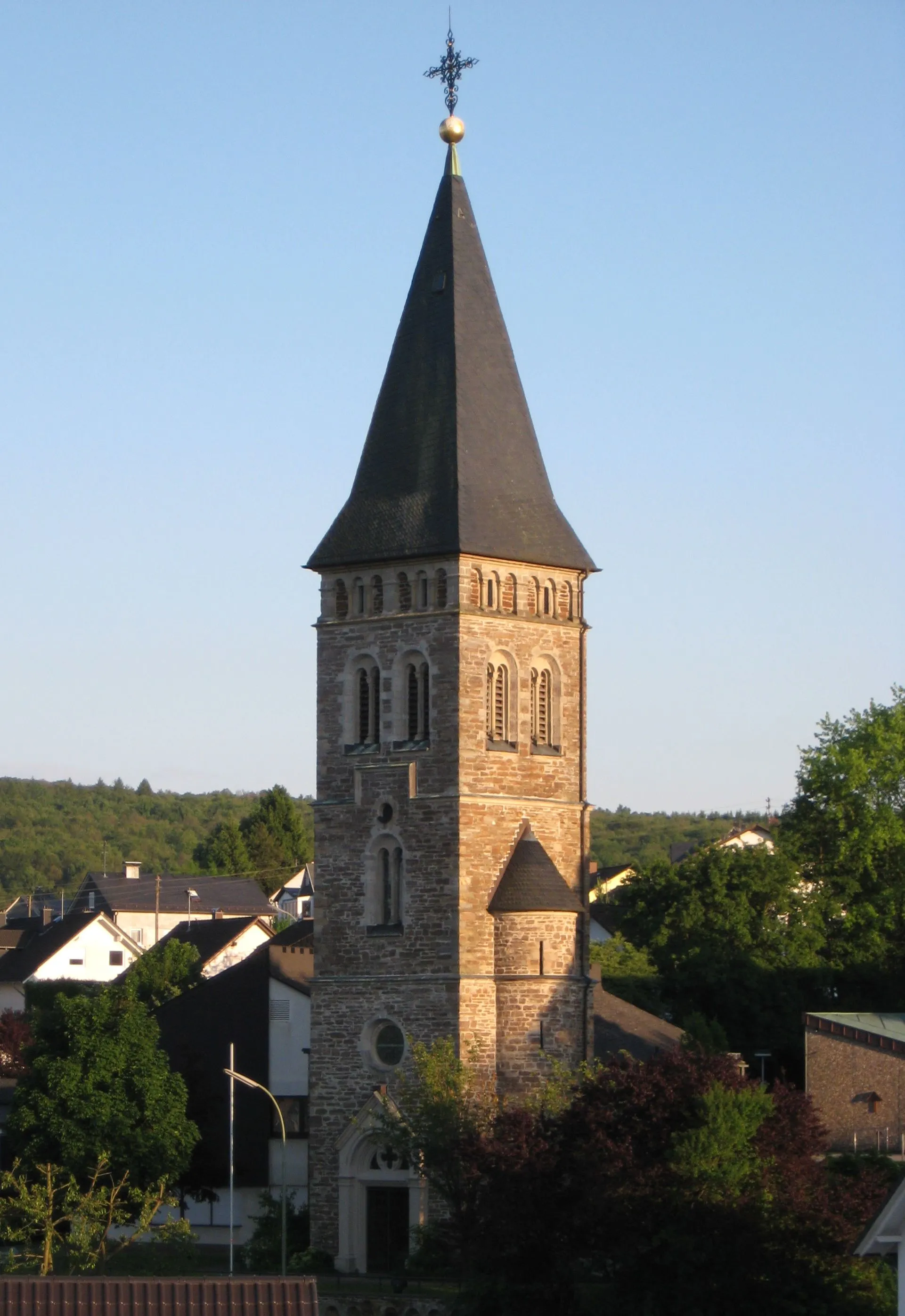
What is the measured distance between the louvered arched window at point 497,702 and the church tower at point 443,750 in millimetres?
48

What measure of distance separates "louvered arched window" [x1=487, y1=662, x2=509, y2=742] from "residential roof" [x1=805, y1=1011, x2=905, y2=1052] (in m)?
12.7

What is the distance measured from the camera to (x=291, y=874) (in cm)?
15688

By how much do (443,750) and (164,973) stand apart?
3687 cm

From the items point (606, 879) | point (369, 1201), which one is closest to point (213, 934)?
point (606, 879)

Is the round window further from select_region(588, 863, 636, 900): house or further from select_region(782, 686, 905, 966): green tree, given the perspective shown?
select_region(588, 863, 636, 900): house

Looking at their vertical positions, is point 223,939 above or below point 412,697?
below

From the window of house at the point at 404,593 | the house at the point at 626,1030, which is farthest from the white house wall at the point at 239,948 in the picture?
the window of house at the point at 404,593

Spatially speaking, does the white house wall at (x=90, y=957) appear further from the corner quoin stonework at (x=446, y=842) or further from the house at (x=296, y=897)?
the corner quoin stonework at (x=446, y=842)

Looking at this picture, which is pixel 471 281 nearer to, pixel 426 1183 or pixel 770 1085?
pixel 426 1183

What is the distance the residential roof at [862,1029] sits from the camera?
59969mm

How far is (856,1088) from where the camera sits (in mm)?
60344

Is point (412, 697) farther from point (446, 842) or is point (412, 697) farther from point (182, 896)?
point (182, 896)

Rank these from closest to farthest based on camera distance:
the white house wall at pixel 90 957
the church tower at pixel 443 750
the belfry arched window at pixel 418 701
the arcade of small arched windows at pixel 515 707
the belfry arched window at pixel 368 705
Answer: the church tower at pixel 443 750 < the belfry arched window at pixel 418 701 < the arcade of small arched windows at pixel 515 707 < the belfry arched window at pixel 368 705 < the white house wall at pixel 90 957

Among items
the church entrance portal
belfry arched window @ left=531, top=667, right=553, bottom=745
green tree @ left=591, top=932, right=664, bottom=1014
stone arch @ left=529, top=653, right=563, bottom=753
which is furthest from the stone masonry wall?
the church entrance portal
